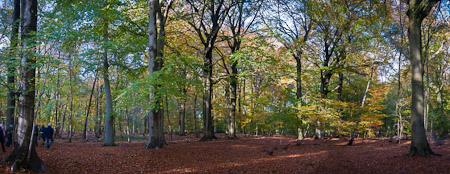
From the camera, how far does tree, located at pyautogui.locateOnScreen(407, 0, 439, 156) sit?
25.9 ft

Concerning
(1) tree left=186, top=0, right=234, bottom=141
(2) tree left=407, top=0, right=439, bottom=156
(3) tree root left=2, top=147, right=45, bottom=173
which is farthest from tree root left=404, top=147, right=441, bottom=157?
(3) tree root left=2, top=147, right=45, bottom=173

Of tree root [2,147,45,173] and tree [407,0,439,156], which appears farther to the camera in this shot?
tree [407,0,439,156]

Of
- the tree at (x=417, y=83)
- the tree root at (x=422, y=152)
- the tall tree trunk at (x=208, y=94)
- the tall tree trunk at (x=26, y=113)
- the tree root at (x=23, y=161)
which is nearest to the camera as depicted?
the tree root at (x=23, y=161)

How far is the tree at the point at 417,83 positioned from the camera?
7.90 metres

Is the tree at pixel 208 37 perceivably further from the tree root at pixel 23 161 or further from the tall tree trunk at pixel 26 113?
the tree root at pixel 23 161

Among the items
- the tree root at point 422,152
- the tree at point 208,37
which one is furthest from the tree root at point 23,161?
the tree root at point 422,152

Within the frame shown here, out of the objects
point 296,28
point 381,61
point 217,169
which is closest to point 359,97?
point 296,28

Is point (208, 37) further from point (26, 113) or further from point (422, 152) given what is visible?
point (422, 152)

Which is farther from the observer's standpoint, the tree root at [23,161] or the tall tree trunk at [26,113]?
the tall tree trunk at [26,113]

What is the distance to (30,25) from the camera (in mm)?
6457

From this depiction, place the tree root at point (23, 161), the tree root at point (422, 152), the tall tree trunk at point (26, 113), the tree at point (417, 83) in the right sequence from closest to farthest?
the tree root at point (23, 161)
the tall tree trunk at point (26, 113)
the tree root at point (422, 152)
the tree at point (417, 83)

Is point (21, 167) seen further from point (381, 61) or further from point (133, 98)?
point (381, 61)

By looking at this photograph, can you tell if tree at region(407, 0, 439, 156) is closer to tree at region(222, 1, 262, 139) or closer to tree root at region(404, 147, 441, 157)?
tree root at region(404, 147, 441, 157)

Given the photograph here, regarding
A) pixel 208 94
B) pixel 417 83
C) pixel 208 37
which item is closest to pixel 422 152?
pixel 417 83
